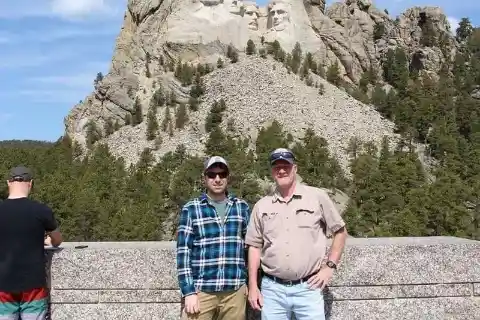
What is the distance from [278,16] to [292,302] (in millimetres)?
63724

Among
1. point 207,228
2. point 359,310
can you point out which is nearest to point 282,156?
point 207,228

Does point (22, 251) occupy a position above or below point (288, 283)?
above

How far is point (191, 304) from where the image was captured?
523 centimetres

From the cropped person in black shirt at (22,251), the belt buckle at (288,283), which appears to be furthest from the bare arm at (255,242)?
the cropped person in black shirt at (22,251)

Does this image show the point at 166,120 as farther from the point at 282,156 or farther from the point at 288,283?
the point at 288,283

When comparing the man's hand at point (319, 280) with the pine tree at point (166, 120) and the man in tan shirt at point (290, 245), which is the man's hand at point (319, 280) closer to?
the man in tan shirt at point (290, 245)

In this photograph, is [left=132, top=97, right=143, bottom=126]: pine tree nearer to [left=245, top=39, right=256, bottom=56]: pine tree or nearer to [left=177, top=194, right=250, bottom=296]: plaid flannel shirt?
[left=245, top=39, right=256, bottom=56]: pine tree

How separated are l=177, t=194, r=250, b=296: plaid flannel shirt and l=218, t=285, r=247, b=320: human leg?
0.07 metres

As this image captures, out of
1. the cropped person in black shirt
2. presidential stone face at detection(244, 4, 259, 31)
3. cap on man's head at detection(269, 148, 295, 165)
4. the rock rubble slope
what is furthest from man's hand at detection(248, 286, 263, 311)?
presidential stone face at detection(244, 4, 259, 31)

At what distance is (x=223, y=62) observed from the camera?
205 ft

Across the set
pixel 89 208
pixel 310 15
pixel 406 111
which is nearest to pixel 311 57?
pixel 310 15

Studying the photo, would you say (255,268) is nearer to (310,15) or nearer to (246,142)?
(246,142)

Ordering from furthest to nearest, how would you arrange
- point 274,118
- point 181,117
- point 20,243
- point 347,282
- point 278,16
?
point 278,16, point 181,117, point 274,118, point 347,282, point 20,243

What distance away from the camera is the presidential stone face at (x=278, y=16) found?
218 feet
